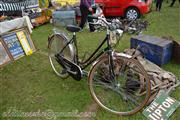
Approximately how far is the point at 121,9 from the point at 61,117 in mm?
6665

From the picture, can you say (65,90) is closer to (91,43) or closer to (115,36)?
(115,36)

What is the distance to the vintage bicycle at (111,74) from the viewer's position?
3.22 m

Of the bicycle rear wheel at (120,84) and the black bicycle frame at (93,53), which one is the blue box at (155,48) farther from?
the black bicycle frame at (93,53)

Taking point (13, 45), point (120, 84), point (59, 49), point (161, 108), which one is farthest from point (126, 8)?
point (161, 108)

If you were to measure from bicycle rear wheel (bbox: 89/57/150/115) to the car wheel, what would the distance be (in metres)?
5.73

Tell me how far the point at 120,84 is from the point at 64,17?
5.33 meters

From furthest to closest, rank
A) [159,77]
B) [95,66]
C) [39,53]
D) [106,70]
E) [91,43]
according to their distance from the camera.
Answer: [91,43] < [39,53] < [159,77] < [106,70] < [95,66]

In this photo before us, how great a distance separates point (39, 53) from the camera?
19.3 feet

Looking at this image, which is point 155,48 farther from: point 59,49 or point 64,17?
point 64,17

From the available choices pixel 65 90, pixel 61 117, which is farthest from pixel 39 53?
pixel 61 117

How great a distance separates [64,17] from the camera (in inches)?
322

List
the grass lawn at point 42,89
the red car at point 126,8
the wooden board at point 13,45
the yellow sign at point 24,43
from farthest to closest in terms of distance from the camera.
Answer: the red car at point 126,8
the yellow sign at point 24,43
the wooden board at point 13,45
the grass lawn at point 42,89

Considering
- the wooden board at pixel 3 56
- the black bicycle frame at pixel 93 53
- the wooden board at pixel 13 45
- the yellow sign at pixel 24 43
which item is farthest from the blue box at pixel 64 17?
the black bicycle frame at pixel 93 53

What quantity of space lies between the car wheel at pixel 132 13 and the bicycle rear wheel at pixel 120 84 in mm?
5733
